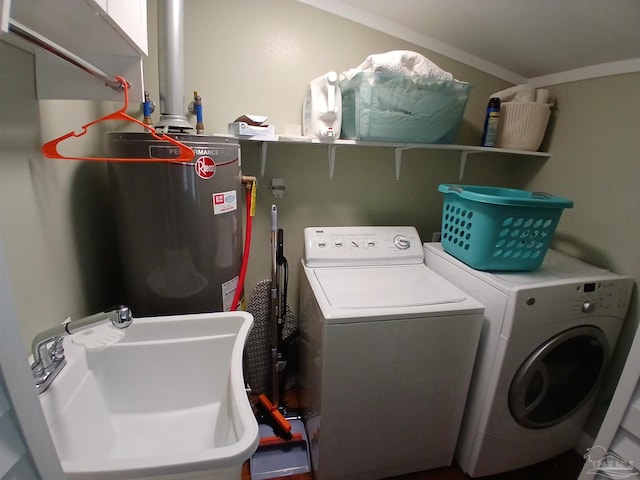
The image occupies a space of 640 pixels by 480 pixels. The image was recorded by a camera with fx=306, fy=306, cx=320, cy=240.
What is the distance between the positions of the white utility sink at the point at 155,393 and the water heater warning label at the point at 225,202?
1.34 ft

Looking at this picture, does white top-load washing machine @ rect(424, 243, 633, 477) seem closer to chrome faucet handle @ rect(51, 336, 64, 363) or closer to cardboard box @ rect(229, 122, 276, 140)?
cardboard box @ rect(229, 122, 276, 140)

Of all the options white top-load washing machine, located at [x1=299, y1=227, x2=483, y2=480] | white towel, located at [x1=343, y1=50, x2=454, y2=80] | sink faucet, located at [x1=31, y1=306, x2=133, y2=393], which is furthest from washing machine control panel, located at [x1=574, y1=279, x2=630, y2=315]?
sink faucet, located at [x1=31, y1=306, x2=133, y2=393]

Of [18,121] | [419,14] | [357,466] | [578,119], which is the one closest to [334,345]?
[357,466]

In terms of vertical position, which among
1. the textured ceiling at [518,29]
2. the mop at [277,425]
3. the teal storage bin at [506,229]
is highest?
the textured ceiling at [518,29]

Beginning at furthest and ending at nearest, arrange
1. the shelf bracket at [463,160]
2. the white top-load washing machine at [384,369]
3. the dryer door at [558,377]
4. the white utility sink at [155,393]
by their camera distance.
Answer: the shelf bracket at [463,160]
the dryer door at [558,377]
the white top-load washing machine at [384,369]
the white utility sink at [155,393]

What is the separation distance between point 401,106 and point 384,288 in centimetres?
84

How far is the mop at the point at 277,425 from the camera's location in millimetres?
1498

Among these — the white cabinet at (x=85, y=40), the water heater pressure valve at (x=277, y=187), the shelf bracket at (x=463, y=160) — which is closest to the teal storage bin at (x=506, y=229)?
the shelf bracket at (x=463, y=160)

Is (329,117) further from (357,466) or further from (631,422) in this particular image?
(357,466)

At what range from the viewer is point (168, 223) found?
1.11 m

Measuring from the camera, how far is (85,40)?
2.69ft

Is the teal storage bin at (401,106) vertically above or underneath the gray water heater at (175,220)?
above

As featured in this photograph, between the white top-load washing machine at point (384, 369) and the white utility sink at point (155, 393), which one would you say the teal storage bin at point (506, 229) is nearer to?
the white top-load washing machine at point (384, 369)

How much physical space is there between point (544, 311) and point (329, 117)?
124 centimetres
